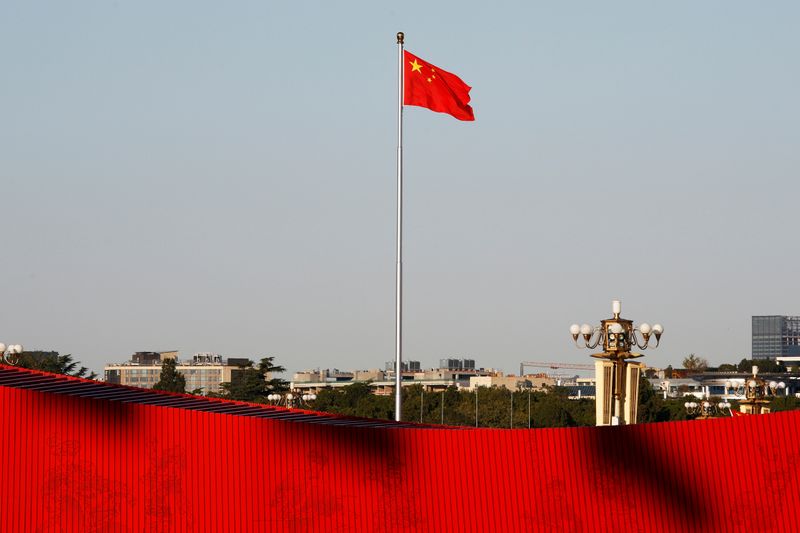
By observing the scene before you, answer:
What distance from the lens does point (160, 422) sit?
809 inches

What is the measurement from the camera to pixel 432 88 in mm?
34281

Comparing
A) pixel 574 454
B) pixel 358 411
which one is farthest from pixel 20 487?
pixel 358 411

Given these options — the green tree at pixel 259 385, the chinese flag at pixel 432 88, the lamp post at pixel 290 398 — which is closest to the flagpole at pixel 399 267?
the chinese flag at pixel 432 88

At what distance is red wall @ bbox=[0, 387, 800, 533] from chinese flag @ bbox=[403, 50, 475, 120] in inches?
577

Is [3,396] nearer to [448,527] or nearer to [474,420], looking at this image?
[448,527]

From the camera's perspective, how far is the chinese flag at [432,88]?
111 ft

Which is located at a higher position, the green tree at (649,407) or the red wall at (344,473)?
the red wall at (344,473)

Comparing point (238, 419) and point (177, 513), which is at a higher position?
point (238, 419)

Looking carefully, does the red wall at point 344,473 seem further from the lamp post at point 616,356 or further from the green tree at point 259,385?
the green tree at point 259,385

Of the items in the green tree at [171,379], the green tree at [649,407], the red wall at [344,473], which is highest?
the red wall at [344,473]

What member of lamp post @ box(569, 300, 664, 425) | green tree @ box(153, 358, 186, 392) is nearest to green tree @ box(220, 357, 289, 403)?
green tree @ box(153, 358, 186, 392)

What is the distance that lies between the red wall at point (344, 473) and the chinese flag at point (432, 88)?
14668mm

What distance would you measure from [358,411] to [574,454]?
101m

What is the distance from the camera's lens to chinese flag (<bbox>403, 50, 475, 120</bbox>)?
1335 inches
